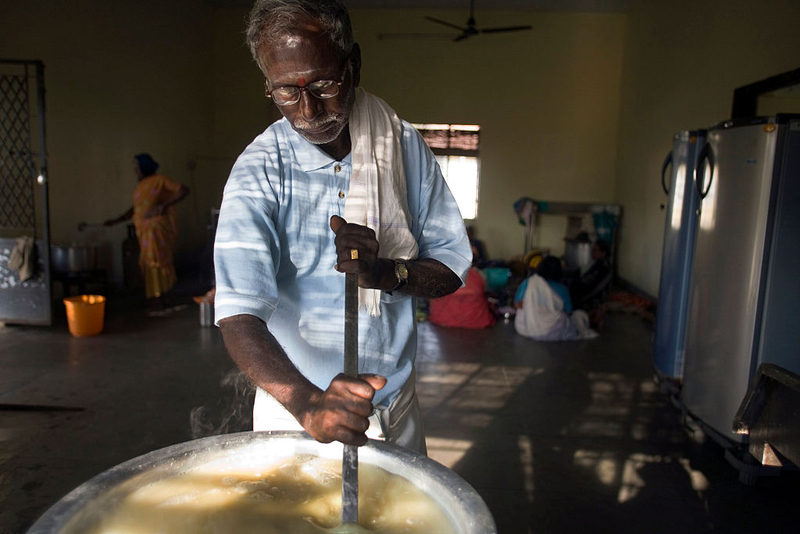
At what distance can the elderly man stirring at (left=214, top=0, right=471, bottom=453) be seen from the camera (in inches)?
41.1

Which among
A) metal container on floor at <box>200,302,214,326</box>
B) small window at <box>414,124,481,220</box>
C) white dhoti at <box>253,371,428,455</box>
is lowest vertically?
metal container on floor at <box>200,302,214,326</box>

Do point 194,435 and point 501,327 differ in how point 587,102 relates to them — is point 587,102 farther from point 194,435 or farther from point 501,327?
→ point 194,435

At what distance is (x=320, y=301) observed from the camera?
4.09 feet

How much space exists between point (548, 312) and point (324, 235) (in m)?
4.39

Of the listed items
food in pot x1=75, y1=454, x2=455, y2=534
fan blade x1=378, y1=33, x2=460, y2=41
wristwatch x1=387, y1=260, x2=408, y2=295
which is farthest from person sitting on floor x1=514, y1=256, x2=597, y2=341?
fan blade x1=378, y1=33, x2=460, y2=41

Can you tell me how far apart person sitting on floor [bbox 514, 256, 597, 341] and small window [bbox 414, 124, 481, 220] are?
13.7ft

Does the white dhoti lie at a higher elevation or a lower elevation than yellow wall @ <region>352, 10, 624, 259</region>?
lower

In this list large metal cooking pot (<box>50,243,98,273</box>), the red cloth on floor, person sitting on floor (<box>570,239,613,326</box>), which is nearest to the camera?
large metal cooking pot (<box>50,243,98,273</box>)

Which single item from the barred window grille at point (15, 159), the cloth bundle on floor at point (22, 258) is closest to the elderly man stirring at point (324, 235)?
the cloth bundle on floor at point (22, 258)

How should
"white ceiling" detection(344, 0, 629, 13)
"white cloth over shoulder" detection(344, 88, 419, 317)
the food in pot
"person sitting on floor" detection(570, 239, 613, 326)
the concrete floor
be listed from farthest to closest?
"white ceiling" detection(344, 0, 629, 13) → "person sitting on floor" detection(570, 239, 613, 326) → the concrete floor → "white cloth over shoulder" detection(344, 88, 419, 317) → the food in pot

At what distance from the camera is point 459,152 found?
9.53m

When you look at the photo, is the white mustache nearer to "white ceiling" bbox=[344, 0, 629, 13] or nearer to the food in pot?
the food in pot

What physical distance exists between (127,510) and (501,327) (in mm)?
5157

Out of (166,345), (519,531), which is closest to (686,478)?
(519,531)
